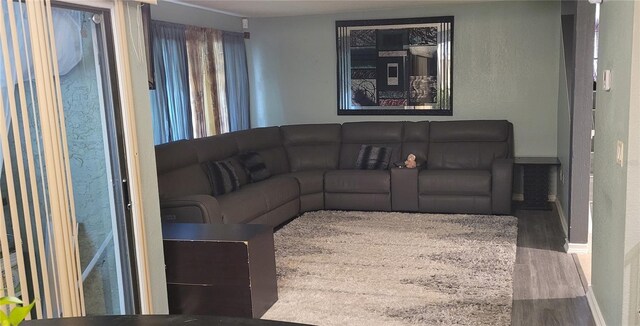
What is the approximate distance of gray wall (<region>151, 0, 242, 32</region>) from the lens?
18.2 ft

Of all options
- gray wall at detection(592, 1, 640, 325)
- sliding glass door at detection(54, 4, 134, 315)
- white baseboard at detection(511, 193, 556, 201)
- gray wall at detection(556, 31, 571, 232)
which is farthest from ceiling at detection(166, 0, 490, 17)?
gray wall at detection(592, 1, 640, 325)

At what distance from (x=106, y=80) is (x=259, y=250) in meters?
1.35

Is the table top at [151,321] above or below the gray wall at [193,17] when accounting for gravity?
below

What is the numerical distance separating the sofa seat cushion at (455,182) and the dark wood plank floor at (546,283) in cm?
57

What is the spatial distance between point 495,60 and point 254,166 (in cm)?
289

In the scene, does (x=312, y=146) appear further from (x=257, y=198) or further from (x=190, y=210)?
(x=190, y=210)

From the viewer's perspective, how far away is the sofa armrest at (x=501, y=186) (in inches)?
228

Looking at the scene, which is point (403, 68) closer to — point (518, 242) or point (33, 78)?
point (518, 242)

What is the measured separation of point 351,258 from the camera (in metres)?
4.68

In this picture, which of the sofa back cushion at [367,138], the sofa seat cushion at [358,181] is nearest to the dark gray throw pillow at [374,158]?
the sofa back cushion at [367,138]

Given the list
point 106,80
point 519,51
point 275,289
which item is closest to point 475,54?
A: point 519,51

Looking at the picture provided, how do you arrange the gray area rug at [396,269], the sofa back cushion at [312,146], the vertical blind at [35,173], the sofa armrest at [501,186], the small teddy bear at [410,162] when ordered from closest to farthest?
the vertical blind at [35,173] < the gray area rug at [396,269] < the sofa armrest at [501,186] < the small teddy bear at [410,162] < the sofa back cushion at [312,146]

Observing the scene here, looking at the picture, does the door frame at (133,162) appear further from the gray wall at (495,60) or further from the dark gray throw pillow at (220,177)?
the gray wall at (495,60)

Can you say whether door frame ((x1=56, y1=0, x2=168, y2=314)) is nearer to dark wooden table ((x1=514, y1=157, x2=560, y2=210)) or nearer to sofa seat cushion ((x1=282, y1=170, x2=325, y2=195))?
sofa seat cushion ((x1=282, y1=170, x2=325, y2=195))
